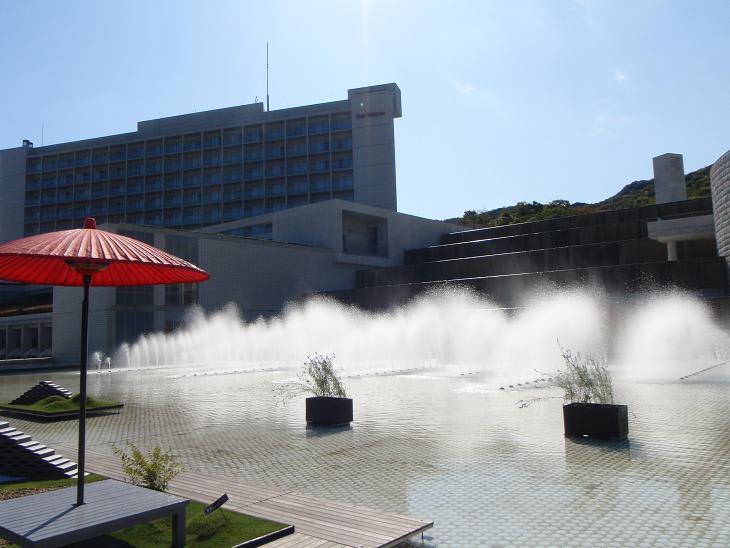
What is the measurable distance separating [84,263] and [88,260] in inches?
20.7

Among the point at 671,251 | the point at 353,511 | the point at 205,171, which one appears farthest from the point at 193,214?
the point at 353,511

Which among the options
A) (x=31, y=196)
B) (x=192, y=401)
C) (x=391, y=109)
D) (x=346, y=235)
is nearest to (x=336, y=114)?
(x=391, y=109)

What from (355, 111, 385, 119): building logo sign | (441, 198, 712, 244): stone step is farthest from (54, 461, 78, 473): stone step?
(355, 111, 385, 119): building logo sign

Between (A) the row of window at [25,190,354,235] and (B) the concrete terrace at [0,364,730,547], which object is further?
(A) the row of window at [25,190,354,235]

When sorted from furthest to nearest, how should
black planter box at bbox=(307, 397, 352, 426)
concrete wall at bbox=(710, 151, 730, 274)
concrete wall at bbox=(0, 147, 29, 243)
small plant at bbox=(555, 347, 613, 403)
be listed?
concrete wall at bbox=(0, 147, 29, 243)
concrete wall at bbox=(710, 151, 730, 274)
black planter box at bbox=(307, 397, 352, 426)
small plant at bbox=(555, 347, 613, 403)

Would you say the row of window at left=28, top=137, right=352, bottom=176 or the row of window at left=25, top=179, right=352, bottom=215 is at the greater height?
the row of window at left=28, top=137, right=352, bottom=176

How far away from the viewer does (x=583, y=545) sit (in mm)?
4250

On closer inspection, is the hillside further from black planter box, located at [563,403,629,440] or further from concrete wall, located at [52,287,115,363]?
black planter box, located at [563,403,629,440]

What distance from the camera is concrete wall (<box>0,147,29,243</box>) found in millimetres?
86375

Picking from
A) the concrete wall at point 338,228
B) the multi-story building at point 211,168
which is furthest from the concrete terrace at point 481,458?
the multi-story building at point 211,168

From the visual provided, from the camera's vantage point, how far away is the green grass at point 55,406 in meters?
11.9

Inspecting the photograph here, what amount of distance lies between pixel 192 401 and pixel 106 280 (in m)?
9.17

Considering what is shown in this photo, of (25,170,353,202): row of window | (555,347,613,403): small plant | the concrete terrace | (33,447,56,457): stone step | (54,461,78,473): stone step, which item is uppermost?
(25,170,353,202): row of window

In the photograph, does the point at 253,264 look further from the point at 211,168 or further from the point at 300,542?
the point at 300,542
